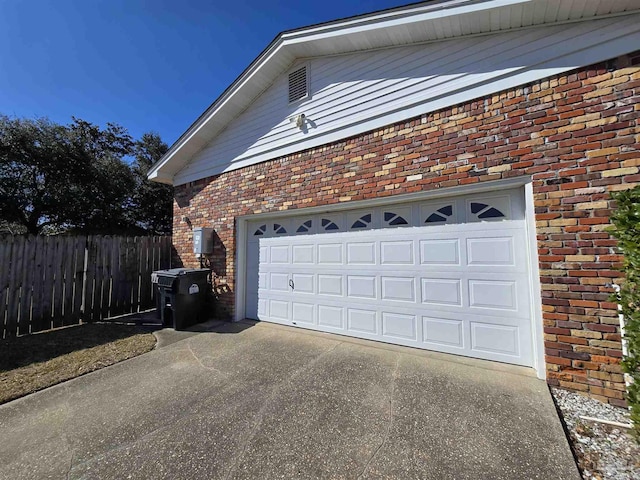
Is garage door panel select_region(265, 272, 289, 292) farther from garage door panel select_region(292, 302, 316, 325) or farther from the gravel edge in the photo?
the gravel edge

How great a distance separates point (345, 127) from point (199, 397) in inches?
178

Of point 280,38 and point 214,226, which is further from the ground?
point 280,38

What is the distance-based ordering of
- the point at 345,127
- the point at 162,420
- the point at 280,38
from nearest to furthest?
the point at 162,420, the point at 345,127, the point at 280,38

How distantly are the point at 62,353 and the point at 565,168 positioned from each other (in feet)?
24.9

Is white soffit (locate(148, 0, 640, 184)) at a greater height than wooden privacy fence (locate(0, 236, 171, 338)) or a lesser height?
greater

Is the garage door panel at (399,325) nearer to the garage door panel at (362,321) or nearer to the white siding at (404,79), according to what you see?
the garage door panel at (362,321)

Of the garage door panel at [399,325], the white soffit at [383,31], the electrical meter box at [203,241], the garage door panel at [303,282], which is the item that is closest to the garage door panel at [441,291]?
the garage door panel at [399,325]

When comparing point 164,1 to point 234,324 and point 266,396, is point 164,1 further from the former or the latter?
point 266,396

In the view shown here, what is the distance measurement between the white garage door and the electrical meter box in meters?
1.73

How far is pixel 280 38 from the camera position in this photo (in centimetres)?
515

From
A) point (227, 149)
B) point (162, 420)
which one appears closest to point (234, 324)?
point (162, 420)

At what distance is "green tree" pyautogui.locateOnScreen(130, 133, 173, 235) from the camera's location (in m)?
14.8

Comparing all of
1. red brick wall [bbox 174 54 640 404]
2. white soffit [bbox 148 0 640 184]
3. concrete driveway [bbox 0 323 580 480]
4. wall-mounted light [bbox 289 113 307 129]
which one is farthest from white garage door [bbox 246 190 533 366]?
white soffit [bbox 148 0 640 184]

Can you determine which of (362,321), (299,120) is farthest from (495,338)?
(299,120)
